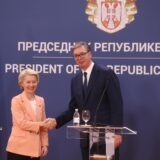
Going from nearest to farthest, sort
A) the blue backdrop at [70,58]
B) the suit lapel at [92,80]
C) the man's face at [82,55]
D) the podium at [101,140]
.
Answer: the podium at [101,140]
the man's face at [82,55]
the suit lapel at [92,80]
the blue backdrop at [70,58]

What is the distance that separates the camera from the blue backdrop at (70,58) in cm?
431

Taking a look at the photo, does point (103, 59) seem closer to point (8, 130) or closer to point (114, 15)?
point (114, 15)

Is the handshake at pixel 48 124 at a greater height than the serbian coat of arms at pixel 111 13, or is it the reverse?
the serbian coat of arms at pixel 111 13

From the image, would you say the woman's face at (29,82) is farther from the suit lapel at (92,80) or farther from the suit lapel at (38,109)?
the suit lapel at (92,80)

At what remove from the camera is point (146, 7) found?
4.29 meters

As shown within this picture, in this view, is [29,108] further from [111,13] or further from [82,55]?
[111,13]

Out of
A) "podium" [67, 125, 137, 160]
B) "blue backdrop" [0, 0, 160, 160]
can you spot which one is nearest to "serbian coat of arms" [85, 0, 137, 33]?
"blue backdrop" [0, 0, 160, 160]

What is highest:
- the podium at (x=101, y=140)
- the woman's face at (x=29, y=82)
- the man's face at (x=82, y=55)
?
the man's face at (x=82, y=55)

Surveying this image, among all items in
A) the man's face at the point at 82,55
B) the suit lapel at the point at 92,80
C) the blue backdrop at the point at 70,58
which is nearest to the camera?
the man's face at the point at 82,55

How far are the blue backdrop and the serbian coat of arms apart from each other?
0.17ft

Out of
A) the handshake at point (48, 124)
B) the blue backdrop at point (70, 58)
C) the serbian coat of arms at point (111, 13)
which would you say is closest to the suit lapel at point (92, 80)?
the handshake at point (48, 124)

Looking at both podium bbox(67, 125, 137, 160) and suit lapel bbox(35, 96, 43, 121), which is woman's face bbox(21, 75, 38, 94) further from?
podium bbox(67, 125, 137, 160)

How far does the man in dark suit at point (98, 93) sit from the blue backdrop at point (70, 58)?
2.59 ft

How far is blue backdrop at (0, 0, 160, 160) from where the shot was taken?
4309 millimetres
